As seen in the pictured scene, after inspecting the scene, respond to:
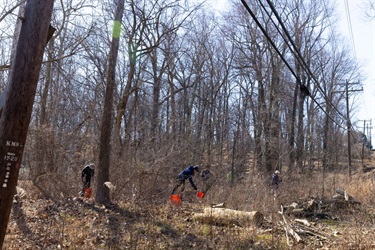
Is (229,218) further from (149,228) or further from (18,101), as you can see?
(18,101)

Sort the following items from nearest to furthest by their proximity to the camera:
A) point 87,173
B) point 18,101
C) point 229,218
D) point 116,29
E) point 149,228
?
point 18,101, point 149,228, point 229,218, point 116,29, point 87,173

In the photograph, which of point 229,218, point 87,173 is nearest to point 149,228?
point 229,218

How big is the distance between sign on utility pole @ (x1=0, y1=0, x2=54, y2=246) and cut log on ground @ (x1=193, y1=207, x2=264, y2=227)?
6.00 metres

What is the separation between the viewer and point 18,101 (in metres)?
3.77

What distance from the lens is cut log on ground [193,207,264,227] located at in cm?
915

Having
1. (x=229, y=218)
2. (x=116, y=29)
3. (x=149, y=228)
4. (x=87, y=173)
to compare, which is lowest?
(x=149, y=228)

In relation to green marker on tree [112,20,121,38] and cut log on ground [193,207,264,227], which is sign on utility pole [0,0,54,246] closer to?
cut log on ground [193,207,264,227]

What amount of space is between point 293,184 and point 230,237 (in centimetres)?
1155

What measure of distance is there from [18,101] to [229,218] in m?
6.73

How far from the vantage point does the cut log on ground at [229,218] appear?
9148 millimetres

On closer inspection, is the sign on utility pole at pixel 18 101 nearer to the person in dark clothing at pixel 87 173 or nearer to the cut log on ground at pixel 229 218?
the cut log on ground at pixel 229 218

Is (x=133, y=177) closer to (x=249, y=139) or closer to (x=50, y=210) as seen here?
(x=50, y=210)

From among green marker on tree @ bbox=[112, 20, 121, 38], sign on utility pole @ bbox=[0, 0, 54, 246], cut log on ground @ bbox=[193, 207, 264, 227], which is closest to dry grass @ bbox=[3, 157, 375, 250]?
cut log on ground @ bbox=[193, 207, 264, 227]

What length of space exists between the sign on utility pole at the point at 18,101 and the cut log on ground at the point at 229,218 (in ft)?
19.7
